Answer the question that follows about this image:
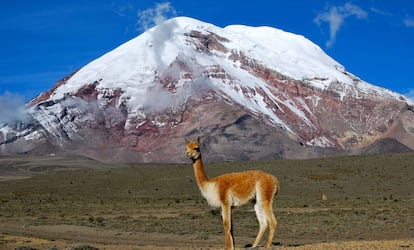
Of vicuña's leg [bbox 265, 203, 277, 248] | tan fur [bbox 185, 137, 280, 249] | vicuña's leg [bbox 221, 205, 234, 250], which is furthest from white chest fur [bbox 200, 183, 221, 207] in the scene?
vicuña's leg [bbox 265, 203, 277, 248]

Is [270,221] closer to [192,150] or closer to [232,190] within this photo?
[232,190]

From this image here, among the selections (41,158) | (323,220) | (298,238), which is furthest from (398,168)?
(41,158)

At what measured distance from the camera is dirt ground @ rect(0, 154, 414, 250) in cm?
2628

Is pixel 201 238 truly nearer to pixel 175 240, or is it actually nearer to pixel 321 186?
pixel 175 240

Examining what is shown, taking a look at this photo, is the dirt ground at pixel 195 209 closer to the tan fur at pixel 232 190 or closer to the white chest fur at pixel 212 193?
the tan fur at pixel 232 190

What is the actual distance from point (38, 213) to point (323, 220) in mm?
20826

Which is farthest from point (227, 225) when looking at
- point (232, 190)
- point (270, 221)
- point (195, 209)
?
point (195, 209)

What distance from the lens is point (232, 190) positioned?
17656 mm

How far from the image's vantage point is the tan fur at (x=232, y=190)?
17609mm

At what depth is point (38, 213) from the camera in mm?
45969

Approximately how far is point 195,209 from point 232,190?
29.5 meters

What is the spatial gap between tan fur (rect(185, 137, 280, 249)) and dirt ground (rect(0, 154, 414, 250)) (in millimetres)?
1475

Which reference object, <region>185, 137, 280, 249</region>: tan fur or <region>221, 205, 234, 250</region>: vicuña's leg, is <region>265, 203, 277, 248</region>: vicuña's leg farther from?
<region>221, 205, 234, 250</region>: vicuña's leg

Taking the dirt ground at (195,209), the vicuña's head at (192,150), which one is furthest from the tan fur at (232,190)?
the dirt ground at (195,209)
